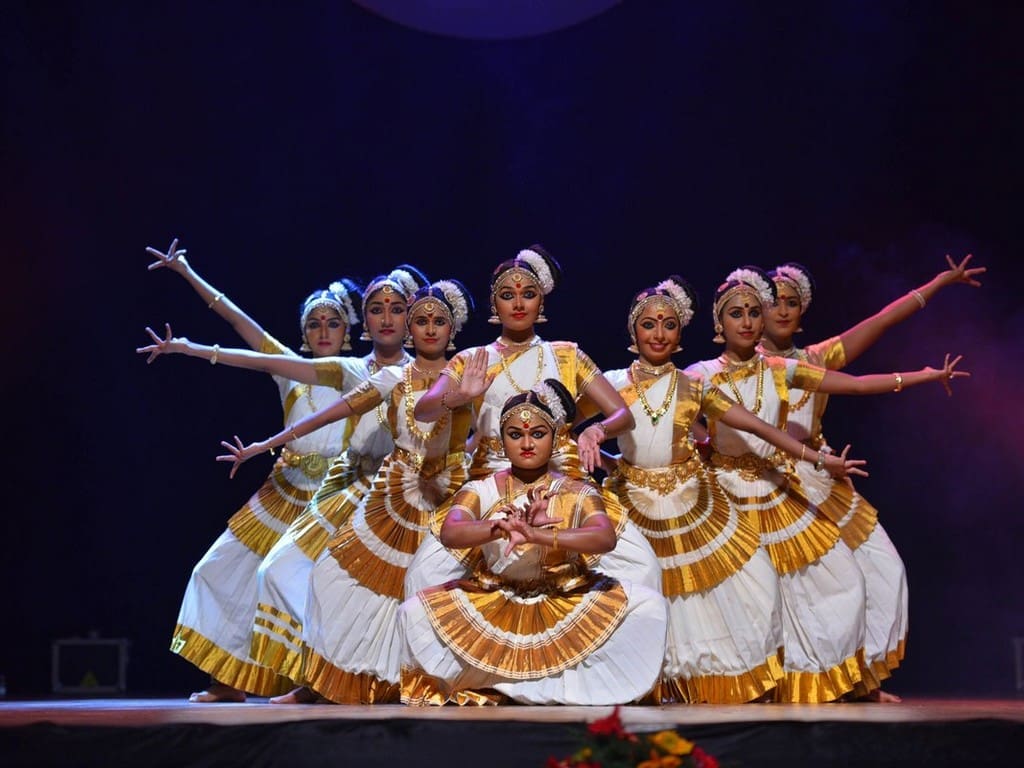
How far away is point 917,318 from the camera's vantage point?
7102mm

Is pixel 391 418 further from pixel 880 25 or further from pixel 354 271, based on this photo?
pixel 880 25

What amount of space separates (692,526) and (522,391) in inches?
30.5

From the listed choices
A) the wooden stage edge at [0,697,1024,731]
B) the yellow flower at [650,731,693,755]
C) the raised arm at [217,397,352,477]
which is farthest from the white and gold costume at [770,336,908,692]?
the yellow flower at [650,731,693,755]

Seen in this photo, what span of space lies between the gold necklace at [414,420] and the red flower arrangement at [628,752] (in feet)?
7.15

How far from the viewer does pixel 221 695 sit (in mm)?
5414

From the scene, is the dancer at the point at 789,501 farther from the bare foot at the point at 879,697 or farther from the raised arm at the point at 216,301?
the raised arm at the point at 216,301

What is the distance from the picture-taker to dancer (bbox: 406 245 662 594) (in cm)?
485

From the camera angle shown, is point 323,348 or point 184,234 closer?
point 323,348

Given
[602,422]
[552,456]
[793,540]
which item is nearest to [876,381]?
[793,540]

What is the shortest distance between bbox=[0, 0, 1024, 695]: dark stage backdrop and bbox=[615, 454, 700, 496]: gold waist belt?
1.55 meters

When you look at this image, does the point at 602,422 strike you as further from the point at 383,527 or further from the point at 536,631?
the point at 383,527

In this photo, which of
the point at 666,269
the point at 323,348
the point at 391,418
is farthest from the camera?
the point at 666,269

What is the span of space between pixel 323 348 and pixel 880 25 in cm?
307

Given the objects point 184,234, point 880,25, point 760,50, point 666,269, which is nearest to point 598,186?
point 666,269
